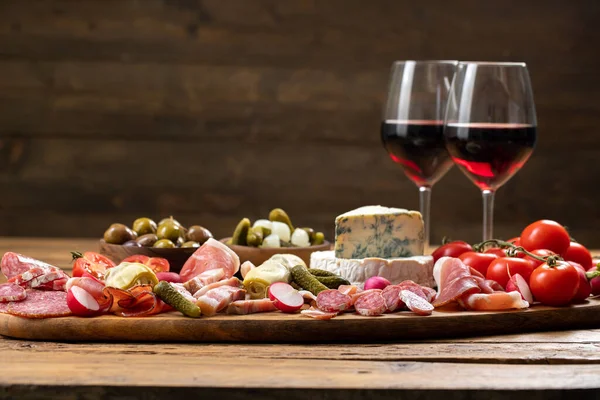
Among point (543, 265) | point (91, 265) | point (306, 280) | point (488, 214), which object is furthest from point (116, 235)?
point (543, 265)

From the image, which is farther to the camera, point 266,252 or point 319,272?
point 266,252

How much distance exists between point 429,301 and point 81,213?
2.19 metres

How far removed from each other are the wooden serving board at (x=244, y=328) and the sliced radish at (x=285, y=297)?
1cm

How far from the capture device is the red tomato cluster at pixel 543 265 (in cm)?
136

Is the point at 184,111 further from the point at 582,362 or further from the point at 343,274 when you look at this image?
the point at 582,362

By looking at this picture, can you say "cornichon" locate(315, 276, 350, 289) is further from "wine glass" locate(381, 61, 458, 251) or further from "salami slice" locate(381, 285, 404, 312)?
"wine glass" locate(381, 61, 458, 251)

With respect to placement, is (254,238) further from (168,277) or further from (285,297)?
(285,297)

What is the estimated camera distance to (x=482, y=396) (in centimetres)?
100

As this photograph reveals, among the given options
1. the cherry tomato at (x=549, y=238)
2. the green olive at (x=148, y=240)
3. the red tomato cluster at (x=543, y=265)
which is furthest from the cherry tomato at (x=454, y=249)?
the green olive at (x=148, y=240)

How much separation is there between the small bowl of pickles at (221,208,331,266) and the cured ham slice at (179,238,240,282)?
0.16 metres

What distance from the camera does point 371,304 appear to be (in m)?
1.28

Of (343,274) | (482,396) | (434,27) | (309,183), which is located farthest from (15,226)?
(482,396)

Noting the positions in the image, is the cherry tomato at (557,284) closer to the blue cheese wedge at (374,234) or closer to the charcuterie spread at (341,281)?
the charcuterie spread at (341,281)

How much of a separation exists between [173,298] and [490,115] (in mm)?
669
